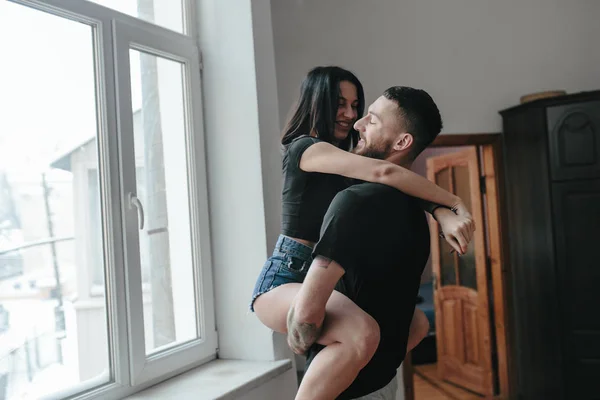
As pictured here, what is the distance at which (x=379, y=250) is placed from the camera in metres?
1.27

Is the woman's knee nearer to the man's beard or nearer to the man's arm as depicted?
the man's arm

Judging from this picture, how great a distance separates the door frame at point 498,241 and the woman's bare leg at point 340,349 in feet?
9.76

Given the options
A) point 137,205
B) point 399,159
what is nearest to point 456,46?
point 137,205

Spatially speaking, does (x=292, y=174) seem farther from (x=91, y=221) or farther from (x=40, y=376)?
(x=40, y=376)

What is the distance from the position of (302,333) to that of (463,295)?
410cm

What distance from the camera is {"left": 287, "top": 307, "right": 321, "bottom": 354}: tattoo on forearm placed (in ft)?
4.23

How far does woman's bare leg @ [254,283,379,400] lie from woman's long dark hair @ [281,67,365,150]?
1.79ft

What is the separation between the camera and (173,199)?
270 cm

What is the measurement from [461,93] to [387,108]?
287 cm

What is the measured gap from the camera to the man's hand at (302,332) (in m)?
1.29

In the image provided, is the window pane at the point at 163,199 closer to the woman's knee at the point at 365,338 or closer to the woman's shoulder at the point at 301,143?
the woman's shoulder at the point at 301,143

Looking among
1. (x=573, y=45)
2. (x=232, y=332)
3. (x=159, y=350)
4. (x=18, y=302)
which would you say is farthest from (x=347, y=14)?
(x=18, y=302)

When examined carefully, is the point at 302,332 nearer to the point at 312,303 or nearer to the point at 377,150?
the point at 312,303

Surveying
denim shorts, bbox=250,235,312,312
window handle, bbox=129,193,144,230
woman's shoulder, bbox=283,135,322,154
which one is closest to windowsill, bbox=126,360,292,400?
window handle, bbox=129,193,144,230
